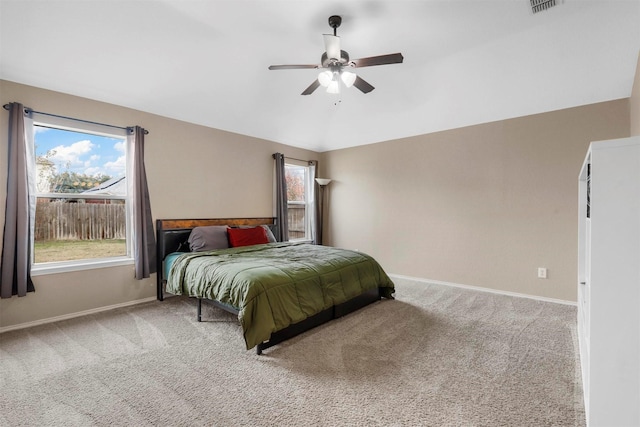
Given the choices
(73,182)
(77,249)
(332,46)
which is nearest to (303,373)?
(332,46)

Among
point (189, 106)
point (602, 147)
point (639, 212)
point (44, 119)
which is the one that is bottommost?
point (639, 212)

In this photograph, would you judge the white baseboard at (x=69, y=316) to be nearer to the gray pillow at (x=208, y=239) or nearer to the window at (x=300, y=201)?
the gray pillow at (x=208, y=239)

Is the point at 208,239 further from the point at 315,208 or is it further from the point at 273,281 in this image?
the point at 315,208

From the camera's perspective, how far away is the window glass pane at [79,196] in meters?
3.28

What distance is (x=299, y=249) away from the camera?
3.98m

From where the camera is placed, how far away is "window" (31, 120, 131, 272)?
129 inches

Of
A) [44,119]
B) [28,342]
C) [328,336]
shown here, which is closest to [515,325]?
[328,336]

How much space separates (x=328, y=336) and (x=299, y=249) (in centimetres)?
141

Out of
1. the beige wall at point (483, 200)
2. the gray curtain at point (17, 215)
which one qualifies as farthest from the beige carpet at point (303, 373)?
the beige wall at point (483, 200)

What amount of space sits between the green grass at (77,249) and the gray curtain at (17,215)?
26cm

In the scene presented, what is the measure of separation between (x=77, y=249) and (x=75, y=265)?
0.23 meters

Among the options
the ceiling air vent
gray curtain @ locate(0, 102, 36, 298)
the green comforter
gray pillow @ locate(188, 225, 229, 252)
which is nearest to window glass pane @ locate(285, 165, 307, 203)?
gray pillow @ locate(188, 225, 229, 252)

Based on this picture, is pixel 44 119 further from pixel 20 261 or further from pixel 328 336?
pixel 328 336

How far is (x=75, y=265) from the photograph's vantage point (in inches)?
132
